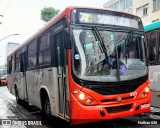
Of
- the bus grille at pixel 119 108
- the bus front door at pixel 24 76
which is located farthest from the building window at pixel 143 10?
the bus grille at pixel 119 108

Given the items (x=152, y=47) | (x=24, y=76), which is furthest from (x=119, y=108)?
(x=24, y=76)

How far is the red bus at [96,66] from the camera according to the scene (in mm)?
6457

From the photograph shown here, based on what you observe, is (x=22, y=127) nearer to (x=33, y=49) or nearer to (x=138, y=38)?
(x=33, y=49)

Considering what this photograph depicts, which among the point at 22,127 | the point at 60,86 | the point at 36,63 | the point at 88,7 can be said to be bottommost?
the point at 22,127

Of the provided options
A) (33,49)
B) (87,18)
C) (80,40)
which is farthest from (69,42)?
(33,49)

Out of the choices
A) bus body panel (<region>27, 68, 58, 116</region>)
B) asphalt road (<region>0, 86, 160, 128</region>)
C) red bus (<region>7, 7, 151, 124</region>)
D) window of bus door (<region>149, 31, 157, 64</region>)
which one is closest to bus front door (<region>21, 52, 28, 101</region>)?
bus body panel (<region>27, 68, 58, 116</region>)

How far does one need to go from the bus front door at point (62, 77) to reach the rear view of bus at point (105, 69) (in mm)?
355

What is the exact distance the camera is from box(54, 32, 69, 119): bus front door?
6797 mm

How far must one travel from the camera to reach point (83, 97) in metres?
6.41

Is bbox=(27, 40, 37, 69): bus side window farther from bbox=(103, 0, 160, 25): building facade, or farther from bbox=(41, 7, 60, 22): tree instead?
bbox=(41, 7, 60, 22): tree

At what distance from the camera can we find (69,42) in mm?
6430

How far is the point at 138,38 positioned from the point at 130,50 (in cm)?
49

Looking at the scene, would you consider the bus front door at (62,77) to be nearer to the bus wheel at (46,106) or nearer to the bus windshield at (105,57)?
the bus windshield at (105,57)

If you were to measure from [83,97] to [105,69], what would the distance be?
2.78ft
